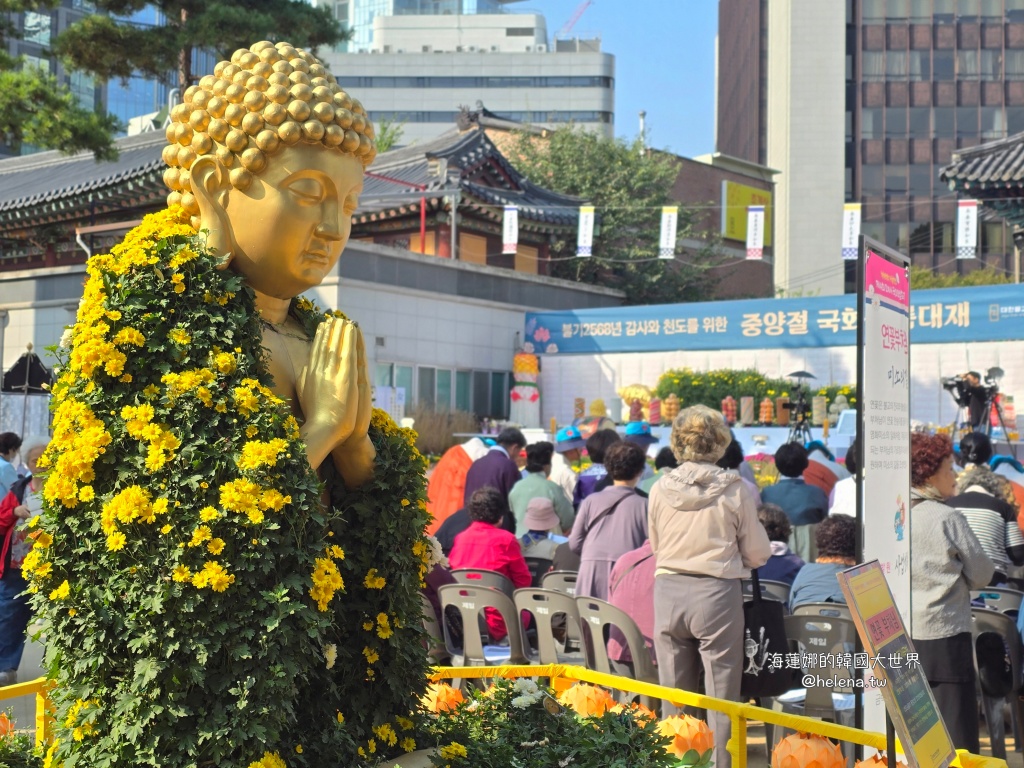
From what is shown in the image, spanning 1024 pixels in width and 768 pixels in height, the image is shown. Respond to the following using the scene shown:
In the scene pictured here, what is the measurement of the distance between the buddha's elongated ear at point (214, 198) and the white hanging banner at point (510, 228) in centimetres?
2193

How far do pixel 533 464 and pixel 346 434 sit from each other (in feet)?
15.0

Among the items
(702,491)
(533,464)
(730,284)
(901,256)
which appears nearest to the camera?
(901,256)

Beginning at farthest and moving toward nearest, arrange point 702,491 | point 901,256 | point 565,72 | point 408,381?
1. point 565,72
2. point 408,381
3. point 702,491
4. point 901,256

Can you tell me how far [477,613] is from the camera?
5.34 meters

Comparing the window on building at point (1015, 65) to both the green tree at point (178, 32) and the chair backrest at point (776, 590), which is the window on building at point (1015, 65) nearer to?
the green tree at point (178, 32)

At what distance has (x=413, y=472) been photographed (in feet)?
9.59

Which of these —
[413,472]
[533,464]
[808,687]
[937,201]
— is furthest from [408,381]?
[937,201]

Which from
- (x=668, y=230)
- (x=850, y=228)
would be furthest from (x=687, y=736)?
(x=668, y=230)

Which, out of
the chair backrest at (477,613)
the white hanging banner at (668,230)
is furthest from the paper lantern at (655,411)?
the chair backrest at (477,613)

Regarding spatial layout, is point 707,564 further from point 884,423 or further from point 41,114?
point 41,114

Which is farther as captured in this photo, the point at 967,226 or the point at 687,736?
the point at 967,226

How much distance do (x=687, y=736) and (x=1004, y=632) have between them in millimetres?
2176

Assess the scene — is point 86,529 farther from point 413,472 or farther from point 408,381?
point 408,381

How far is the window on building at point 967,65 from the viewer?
5478cm
